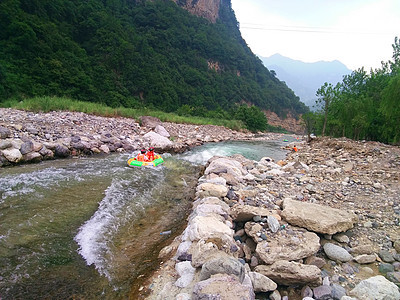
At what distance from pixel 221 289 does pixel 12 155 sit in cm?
774

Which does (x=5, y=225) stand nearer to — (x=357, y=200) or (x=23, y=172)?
(x=23, y=172)

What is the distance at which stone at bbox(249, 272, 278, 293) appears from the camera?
2.39 meters

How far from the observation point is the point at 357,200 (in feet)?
15.7

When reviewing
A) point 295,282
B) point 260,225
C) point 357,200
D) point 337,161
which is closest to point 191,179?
point 260,225

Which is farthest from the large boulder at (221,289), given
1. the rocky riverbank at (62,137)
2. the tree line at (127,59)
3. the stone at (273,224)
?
the tree line at (127,59)

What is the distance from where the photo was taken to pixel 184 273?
2.60m

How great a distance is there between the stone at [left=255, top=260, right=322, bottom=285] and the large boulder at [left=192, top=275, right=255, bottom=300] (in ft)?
2.27

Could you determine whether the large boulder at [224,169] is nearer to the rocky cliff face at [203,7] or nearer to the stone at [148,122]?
the stone at [148,122]

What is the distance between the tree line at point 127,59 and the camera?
899 inches

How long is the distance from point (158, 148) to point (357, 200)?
9.31m

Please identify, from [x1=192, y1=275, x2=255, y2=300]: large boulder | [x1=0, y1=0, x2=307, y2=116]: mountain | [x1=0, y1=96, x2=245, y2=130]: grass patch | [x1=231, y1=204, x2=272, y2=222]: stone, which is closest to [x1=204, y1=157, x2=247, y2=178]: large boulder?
[x1=231, y1=204, x2=272, y2=222]: stone

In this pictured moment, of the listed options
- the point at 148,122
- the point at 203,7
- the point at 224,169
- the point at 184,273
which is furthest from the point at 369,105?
the point at 203,7

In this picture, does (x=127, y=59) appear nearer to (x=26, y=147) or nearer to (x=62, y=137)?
(x=62, y=137)

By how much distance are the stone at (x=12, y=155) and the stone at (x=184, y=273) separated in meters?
6.85
